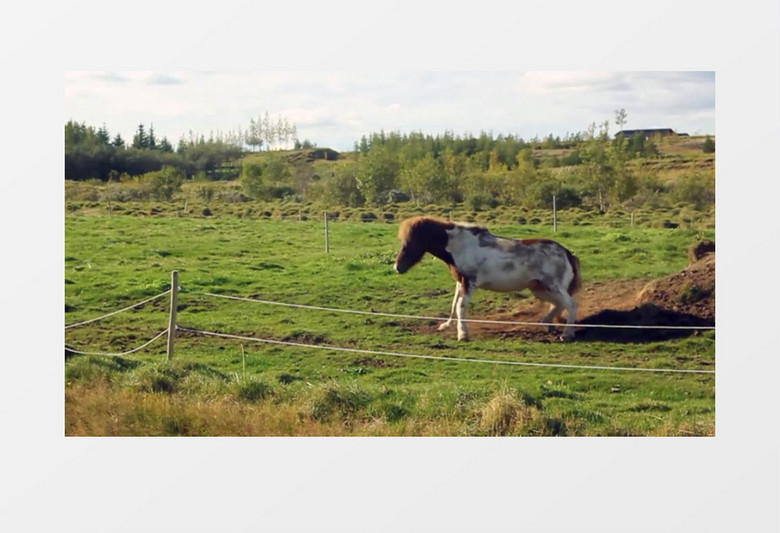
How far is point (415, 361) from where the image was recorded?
9.78 m

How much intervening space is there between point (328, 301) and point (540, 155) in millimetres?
2876

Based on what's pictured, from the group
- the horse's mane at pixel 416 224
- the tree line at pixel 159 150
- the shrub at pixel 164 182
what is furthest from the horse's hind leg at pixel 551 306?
the shrub at pixel 164 182

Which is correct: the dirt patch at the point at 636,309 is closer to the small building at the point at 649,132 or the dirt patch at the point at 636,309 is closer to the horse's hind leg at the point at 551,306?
the horse's hind leg at the point at 551,306

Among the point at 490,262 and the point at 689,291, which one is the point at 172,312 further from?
the point at 689,291

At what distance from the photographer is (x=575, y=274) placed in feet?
33.4

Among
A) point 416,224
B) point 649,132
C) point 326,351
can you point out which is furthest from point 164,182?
point 649,132

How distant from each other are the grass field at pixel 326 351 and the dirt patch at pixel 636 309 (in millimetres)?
110

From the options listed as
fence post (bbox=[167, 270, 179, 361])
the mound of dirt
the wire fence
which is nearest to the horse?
the wire fence

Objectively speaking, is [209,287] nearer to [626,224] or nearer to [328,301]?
[328,301]

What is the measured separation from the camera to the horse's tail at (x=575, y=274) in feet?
33.3

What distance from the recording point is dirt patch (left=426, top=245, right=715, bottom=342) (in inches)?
392

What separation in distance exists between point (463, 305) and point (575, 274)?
1.28 meters

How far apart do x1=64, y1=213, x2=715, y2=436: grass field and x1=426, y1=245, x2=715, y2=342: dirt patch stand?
110mm

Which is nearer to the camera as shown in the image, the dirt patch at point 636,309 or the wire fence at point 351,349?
the wire fence at point 351,349
